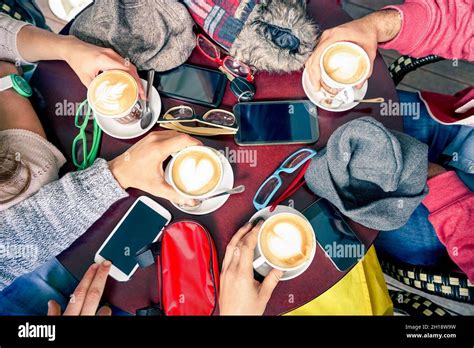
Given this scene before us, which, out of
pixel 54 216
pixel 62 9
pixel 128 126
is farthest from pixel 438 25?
pixel 62 9

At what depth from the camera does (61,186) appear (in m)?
0.84

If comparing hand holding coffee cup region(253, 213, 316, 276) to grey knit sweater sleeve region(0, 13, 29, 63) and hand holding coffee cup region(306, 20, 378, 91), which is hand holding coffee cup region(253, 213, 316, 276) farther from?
grey knit sweater sleeve region(0, 13, 29, 63)

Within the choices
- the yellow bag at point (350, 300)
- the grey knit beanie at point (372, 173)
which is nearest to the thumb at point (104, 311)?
the yellow bag at point (350, 300)

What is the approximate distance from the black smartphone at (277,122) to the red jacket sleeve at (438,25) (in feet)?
1.11

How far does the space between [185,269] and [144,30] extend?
564 millimetres

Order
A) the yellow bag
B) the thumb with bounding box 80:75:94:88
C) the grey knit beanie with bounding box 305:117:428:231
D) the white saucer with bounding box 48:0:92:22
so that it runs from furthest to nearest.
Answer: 1. the white saucer with bounding box 48:0:92:22
2. the yellow bag
3. the thumb with bounding box 80:75:94:88
4. the grey knit beanie with bounding box 305:117:428:231

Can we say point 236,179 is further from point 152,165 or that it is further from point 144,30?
point 144,30

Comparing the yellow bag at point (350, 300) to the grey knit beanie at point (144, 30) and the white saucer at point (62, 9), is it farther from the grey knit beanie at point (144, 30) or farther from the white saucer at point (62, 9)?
the white saucer at point (62, 9)

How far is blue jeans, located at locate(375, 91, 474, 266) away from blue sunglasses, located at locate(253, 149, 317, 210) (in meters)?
0.44

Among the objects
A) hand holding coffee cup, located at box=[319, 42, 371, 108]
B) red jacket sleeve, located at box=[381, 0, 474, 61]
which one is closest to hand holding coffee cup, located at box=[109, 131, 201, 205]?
hand holding coffee cup, located at box=[319, 42, 371, 108]

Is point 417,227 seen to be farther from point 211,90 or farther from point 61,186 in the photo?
point 61,186

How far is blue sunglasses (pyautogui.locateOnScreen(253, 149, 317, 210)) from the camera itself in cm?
90
